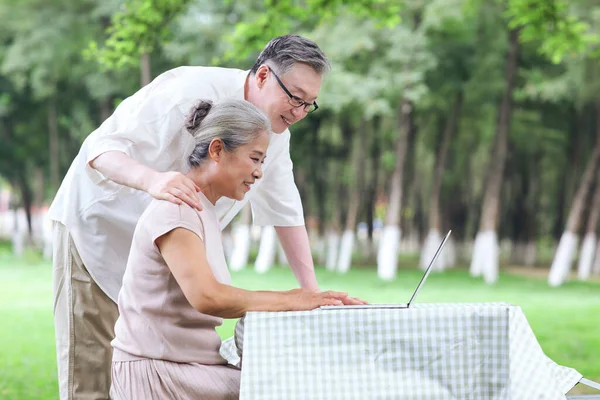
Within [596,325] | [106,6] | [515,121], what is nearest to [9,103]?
[106,6]

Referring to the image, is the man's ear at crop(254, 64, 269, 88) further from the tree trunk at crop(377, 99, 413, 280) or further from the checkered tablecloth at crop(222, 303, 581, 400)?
the tree trunk at crop(377, 99, 413, 280)

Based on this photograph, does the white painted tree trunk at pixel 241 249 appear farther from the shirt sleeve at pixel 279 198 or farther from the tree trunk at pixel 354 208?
the shirt sleeve at pixel 279 198

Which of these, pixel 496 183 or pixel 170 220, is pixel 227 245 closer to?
pixel 496 183

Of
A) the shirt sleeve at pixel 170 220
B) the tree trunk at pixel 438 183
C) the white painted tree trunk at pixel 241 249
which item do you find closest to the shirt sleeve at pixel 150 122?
the shirt sleeve at pixel 170 220

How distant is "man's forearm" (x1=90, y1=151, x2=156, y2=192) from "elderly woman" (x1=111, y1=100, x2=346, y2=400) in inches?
9.6

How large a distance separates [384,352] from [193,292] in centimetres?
57

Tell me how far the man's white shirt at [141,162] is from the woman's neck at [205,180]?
19.9 inches

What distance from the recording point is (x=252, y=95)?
3.58 meters

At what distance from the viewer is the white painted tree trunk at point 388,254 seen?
23469mm

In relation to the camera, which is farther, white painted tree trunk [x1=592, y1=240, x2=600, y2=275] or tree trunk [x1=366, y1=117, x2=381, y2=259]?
tree trunk [x1=366, y1=117, x2=381, y2=259]

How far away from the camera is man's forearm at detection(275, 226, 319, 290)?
391 cm

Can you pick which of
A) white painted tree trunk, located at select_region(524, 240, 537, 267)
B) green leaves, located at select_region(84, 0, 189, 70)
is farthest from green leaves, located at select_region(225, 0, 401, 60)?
white painted tree trunk, located at select_region(524, 240, 537, 267)

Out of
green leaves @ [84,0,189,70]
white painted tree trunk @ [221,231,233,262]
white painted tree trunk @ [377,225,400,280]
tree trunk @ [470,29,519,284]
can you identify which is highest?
green leaves @ [84,0,189,70]

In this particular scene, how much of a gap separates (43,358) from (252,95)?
656 centimetres
